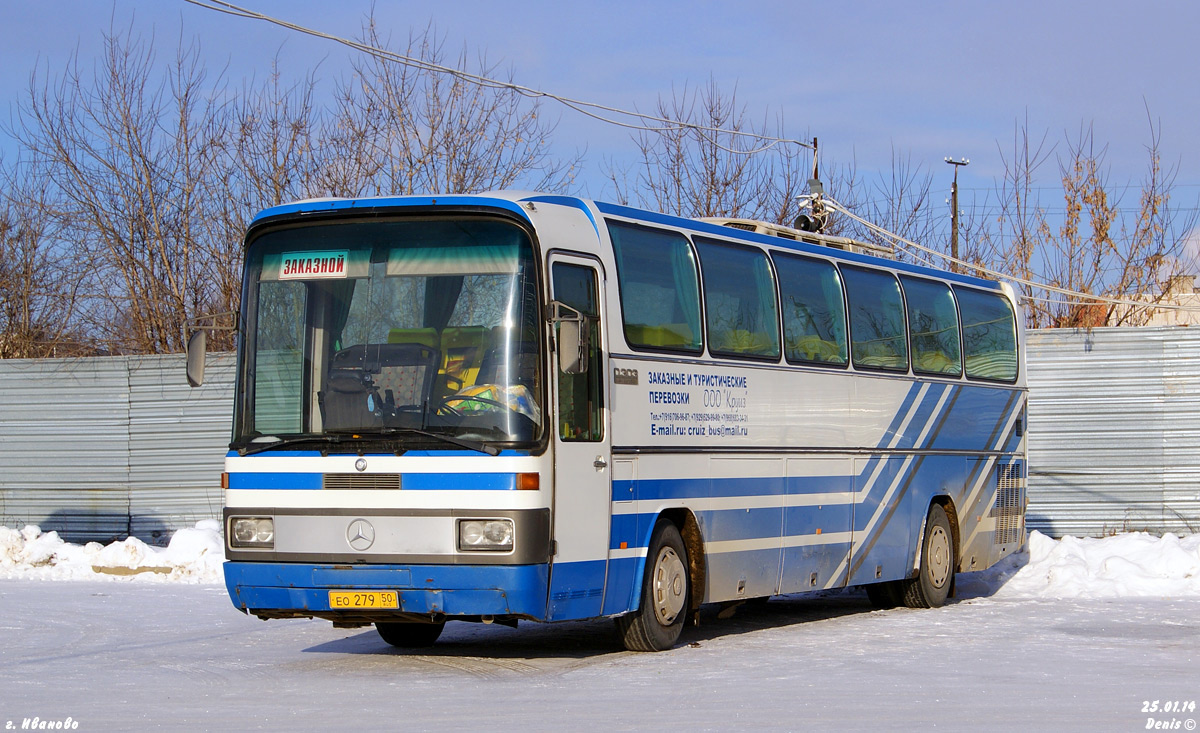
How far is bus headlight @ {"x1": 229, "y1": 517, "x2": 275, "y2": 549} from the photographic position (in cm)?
1005

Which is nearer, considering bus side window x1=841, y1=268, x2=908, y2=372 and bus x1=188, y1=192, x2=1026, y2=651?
bus x1=188, y1=192, x2=1026, y2=651

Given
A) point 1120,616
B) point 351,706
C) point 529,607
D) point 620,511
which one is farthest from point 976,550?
point 351,706

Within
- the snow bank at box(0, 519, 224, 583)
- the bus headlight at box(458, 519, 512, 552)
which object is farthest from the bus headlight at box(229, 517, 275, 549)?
the snow bank at box(0, 519, 224, 583)

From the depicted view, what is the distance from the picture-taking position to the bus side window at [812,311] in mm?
12992

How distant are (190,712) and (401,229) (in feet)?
11.4

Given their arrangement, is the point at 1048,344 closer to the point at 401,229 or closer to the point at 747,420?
the point at 747,420

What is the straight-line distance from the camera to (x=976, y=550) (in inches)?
642

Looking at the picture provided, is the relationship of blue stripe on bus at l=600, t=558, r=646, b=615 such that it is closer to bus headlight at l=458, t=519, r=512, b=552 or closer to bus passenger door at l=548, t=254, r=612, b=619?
bus passenger door at l=548, t=254, r=612, b=619

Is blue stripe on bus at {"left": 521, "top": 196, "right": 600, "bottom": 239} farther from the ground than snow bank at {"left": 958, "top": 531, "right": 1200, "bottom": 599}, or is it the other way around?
blue stripe on bus at {"left": 521, "top": 196, "right": 600, "bottom": 239}

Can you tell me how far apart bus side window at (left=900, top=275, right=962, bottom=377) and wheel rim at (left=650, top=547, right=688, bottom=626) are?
15.3 feet

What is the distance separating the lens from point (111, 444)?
70.3ft

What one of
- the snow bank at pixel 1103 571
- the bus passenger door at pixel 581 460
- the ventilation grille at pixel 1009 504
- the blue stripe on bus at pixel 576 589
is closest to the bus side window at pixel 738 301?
the bus passenger door at pixel 581 460

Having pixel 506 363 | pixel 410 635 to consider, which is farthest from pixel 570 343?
pixel 410 635

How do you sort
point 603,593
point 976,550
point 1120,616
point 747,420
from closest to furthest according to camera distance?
1. point 603,593
2. point 747,420
3. point 1120,616
4. point 976,550
